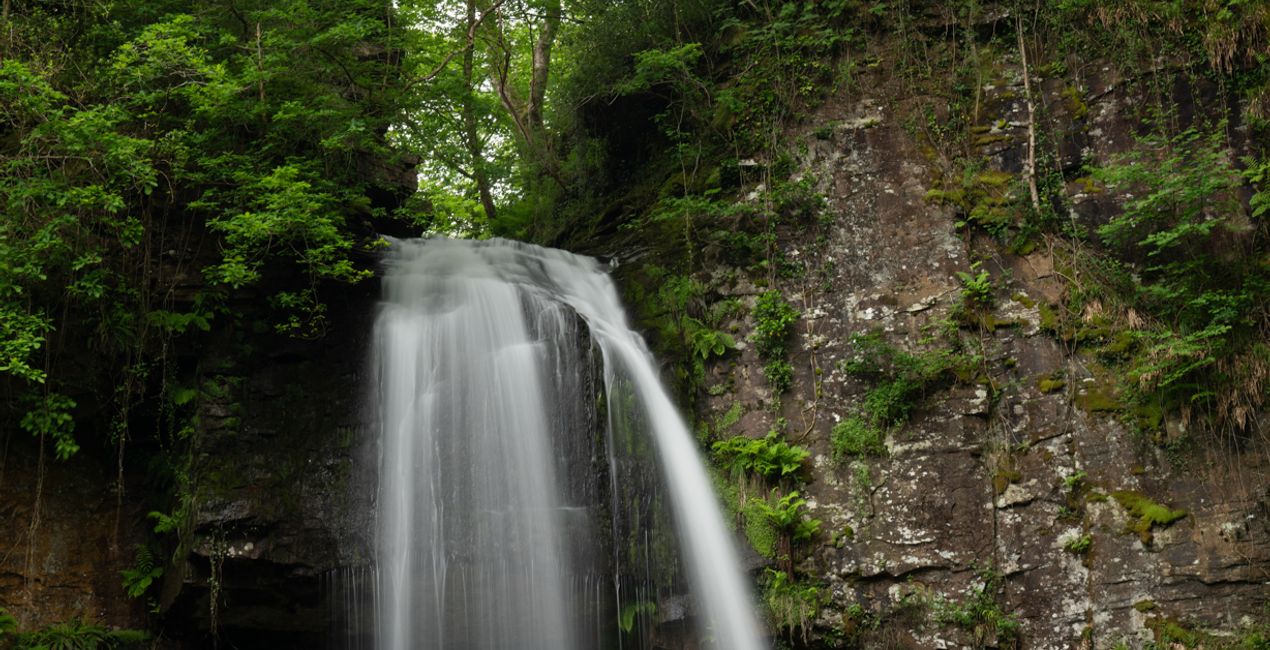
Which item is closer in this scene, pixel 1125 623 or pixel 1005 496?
pixel 1125 623

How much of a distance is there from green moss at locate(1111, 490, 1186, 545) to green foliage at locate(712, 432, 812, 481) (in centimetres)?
264

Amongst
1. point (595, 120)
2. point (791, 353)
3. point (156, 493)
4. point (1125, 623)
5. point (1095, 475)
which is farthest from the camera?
point (595, 120)

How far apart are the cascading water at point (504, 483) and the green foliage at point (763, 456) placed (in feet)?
1.00

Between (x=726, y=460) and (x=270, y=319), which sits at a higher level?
(x=270, y=319)

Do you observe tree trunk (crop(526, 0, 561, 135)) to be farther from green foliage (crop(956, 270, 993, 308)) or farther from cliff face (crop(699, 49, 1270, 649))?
green foliage (crop(956, 270, 993, 308))

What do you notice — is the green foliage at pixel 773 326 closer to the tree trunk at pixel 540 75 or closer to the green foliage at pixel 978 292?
the green foliage at pixel 978 292

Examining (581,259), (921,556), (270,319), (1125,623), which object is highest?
(581,259)

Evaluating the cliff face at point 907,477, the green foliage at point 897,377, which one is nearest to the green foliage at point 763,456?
the cliff face at point 907,477

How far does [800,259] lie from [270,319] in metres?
5.30

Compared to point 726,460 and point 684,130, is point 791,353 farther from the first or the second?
point 684,130

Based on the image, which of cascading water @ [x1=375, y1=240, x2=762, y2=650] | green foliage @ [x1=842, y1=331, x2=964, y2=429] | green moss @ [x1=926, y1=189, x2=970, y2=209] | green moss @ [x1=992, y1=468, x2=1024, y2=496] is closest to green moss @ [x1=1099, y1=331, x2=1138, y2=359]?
green foliage @ [x1=842, y1=331, x2=964, y2=429]

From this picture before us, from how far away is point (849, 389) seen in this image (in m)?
8.63

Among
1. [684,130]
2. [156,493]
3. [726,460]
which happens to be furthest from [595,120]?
[156,493]

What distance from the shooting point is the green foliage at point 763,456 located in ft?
27.3
